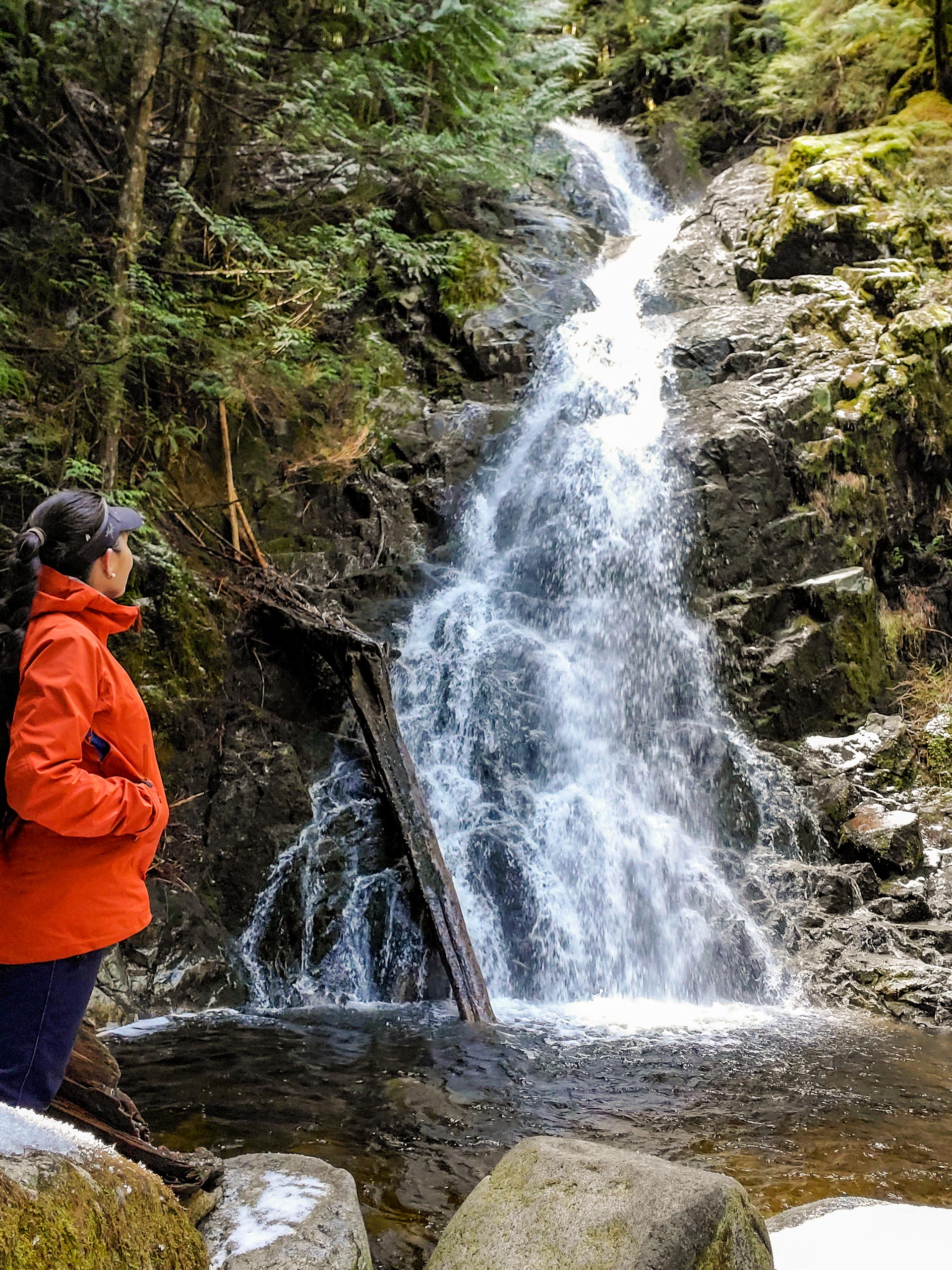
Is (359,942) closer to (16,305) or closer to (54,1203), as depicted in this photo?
(54,1203)

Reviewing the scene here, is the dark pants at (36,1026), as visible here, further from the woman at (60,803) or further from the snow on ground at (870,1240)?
the snow on ground at (870,1240)

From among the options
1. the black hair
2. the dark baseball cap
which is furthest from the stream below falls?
the dark baseball cap

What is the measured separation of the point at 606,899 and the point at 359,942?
7.45ft

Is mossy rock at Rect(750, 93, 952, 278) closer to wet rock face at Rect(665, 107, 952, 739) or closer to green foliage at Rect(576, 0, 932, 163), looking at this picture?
wet rock face at Rect(665, 107, 952, 739)

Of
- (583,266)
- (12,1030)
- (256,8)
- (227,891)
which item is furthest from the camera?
(583,266)

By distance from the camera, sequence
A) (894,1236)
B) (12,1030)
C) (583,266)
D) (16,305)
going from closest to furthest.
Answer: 1. (12,1030)
2. (894,1236)
3. (16,305)
4. (583,266)

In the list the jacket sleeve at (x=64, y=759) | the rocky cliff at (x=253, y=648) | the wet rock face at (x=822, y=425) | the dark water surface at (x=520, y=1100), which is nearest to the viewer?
the jacket sleeve at (x=64, y=759)

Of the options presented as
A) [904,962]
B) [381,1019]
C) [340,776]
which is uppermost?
[340,776]

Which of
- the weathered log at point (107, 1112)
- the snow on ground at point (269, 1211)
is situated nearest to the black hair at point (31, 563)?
the weathered log at point (107, 1112)

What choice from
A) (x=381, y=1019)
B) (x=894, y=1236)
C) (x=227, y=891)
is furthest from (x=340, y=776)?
(x=894, y=1236)

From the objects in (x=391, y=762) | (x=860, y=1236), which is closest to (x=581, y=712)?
(x=391, y=762)

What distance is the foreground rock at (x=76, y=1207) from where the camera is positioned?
160 centimetres

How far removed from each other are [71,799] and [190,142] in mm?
8537

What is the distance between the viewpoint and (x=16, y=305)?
7543 mm
